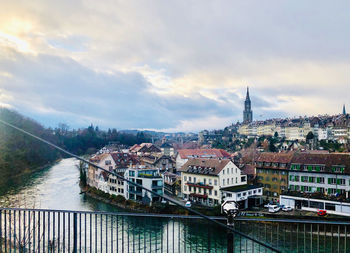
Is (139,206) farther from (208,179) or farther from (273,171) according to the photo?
(273,171)

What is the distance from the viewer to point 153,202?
14938 mm

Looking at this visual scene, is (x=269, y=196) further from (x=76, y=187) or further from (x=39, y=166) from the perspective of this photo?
(x=39, y=166)

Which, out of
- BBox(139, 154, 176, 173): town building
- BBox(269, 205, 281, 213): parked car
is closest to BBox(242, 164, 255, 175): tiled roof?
BBox(269, 205, 281, 213): parked car

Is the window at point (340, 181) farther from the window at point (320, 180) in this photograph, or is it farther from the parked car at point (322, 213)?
the parked car at point (322, 213)

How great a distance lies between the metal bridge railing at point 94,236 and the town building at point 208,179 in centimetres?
388

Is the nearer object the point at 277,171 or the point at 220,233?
the point at 220,233

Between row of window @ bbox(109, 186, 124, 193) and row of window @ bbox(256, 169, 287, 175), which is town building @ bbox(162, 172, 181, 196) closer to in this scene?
row of window @ bbox(109, 186, 124, 193)

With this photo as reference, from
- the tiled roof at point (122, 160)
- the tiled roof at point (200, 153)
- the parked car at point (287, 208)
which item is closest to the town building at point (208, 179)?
the parked car at point (287, 208)

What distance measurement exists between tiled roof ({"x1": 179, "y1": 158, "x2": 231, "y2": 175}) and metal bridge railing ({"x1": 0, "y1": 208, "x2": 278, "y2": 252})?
4394 millimetres

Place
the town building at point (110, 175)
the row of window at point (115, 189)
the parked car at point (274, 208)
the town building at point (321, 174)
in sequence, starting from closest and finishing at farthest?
the parked car at point (274, 208)
the town building at point (321, 174)
the row of window at point (115, 189)
the town building at point (110, 175)

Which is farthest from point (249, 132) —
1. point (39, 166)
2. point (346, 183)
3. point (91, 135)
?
point (346, 183)

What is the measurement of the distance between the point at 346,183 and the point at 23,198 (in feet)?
51.0

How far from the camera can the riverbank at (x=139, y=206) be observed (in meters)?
13.6

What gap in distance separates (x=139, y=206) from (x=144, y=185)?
1.18 m
